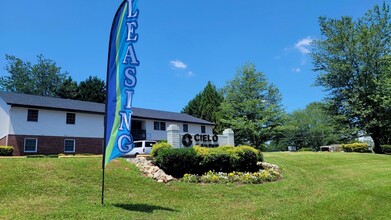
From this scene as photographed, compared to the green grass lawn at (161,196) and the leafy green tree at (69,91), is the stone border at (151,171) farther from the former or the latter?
the leafy green tree at (69,91)

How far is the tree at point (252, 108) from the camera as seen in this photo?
42094 millimetres

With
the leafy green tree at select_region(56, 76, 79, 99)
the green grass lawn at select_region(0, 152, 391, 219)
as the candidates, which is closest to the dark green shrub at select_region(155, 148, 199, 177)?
the green grass lawn at select_region(0, 152, 391, 219)

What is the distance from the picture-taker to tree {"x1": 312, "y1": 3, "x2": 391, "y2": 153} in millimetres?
33625

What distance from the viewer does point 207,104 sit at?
56.5 meters

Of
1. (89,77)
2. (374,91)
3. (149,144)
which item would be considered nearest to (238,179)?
(149,144)

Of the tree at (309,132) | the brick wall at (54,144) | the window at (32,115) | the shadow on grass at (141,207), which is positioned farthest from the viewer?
the tree at (309,132)

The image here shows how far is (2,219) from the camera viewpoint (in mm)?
7465

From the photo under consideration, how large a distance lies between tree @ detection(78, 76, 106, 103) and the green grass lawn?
4376 cm

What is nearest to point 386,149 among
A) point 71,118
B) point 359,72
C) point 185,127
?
point 359,72

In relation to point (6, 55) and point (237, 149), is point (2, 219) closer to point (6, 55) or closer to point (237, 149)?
point (237, 149)

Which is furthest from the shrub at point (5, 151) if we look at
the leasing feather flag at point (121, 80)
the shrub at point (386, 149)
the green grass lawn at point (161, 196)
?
the shrub at point (386, 149)

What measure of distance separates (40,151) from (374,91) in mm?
34335

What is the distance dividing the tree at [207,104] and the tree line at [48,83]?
650 inches

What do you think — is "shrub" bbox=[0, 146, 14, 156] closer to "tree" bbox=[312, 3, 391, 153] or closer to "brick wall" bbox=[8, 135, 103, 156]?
"brick wall" bbox=[8, 135, 103, 156]
